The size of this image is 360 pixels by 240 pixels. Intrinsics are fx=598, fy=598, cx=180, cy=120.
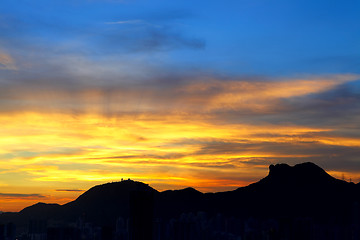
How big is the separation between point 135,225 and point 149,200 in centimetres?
856

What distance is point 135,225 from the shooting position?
149500 mm

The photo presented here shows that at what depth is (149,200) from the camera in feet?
478
